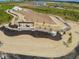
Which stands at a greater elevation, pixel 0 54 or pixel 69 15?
pixel 0 54

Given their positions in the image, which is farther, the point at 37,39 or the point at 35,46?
the point at 37,39

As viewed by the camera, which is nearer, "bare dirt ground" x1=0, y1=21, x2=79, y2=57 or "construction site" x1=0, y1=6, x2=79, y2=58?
"bare dirt ground" x1=0, y1=21, x2=79, y2=57

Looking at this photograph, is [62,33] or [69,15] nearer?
[62,33]

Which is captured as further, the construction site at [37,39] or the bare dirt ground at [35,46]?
the construction site at [37,39]

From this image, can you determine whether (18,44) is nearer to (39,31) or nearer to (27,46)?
(27,46)

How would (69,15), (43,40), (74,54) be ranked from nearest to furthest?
1. (74,54)
2. (43,40)
3. (69,15)

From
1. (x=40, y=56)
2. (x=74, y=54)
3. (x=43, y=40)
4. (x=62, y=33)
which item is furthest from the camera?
(x=62, y=33)

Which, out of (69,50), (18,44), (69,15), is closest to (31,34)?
(18,44)

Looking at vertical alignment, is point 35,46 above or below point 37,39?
above
